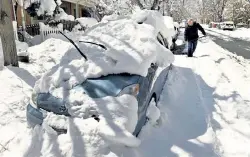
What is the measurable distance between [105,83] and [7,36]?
4931mm

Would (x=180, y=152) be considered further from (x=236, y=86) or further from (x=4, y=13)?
(x=4, y=13)

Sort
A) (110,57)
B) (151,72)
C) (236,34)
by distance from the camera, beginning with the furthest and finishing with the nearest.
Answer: (236,34), (151,72), (110,57)

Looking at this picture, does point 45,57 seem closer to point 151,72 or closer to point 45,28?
point 151,72

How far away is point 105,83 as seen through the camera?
13.3 ft

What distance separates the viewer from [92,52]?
4.69 meters

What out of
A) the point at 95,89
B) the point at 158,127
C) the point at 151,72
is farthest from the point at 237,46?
the point at 95,89

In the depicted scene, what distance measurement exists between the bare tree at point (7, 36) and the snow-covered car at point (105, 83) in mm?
3618


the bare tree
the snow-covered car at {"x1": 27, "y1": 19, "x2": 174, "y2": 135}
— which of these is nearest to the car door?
the snow-covered car at {"x1": 27, "y1": 19, "x2": 174, "y2": 135}

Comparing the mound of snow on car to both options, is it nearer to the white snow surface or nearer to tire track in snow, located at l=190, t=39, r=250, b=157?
the white snow surface

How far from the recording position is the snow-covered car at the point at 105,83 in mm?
3701

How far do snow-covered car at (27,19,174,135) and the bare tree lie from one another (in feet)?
11.9

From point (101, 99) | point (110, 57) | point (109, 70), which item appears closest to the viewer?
point (101, 99)

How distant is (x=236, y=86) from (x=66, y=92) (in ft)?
17.3

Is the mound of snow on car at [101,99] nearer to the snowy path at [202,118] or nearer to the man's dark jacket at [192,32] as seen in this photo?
the snowy path at [202,118]
